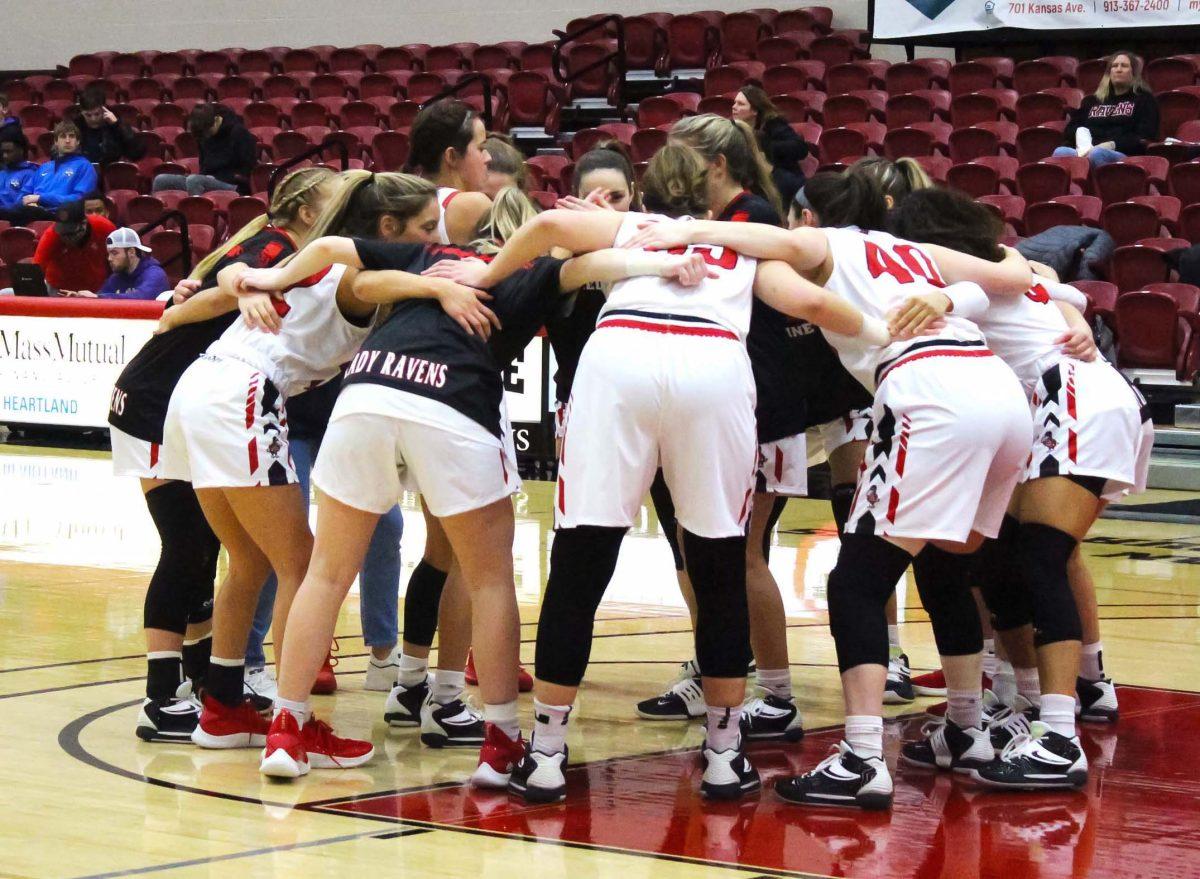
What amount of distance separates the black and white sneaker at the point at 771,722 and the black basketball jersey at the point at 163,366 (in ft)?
6.05

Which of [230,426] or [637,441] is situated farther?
[230,426]

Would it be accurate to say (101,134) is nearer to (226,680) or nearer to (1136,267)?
(1136,267)

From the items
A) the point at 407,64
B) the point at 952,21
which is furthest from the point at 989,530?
the point at 407,64

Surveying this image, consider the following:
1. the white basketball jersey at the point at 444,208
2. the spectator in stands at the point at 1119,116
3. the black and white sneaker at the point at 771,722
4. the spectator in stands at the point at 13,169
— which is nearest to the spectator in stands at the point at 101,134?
the spectator in stands at the point at 13,169

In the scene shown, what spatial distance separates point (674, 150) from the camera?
14.6ft

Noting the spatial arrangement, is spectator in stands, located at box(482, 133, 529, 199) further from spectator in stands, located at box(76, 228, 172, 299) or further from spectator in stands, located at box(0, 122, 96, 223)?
spectator in stands, located at box(0, 122, 96, 223)

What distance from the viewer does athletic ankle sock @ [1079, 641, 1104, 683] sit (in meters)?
5.18

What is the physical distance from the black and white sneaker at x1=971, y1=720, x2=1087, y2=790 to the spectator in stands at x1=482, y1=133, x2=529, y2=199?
2.38 m

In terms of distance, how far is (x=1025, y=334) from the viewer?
15.6 ft

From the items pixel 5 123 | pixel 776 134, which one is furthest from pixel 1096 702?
pixel 5 123

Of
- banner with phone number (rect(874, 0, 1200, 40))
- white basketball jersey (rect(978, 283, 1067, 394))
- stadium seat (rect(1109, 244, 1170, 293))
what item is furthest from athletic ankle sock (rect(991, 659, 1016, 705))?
banner with phone number (rect(874, 0, 1200, 40))

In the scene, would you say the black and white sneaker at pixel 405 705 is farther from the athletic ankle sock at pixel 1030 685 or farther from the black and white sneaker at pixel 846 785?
the athletic ankle sock at pixel 1030 685

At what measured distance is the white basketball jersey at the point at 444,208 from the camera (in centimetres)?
483

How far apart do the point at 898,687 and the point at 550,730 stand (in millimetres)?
1741
